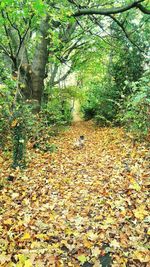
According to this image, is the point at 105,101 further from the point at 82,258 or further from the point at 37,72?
the point at 82,258

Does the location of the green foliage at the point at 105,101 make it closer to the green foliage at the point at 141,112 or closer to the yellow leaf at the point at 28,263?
the green foliage at the point at 141,112

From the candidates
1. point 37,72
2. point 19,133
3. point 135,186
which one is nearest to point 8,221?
point 135,186

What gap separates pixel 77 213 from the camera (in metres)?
4.91

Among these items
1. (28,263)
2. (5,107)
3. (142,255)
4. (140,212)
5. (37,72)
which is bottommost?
(28,263)

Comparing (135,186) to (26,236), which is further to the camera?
(135,186)

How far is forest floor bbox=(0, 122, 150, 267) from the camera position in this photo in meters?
3.81

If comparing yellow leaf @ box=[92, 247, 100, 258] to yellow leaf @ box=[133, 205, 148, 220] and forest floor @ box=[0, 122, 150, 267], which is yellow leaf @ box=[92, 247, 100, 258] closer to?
forest floor @ box=[0, 122, 150, 267]

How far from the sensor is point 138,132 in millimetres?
8703

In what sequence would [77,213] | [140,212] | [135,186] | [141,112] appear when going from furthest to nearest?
[141,112]
[135,186]
[77,213]
[140,212]

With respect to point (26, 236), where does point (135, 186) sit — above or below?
above

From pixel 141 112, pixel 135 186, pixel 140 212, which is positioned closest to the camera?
pixel 140 212

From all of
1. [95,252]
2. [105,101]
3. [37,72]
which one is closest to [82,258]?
[95,252]

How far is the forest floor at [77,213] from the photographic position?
12.5ft

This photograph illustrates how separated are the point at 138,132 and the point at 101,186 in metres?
3.42
